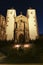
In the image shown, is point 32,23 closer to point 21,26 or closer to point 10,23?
point 21,26

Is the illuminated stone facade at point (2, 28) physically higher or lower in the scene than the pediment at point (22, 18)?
lower

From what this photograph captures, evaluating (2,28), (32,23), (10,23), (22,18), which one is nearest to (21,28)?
(22,18)

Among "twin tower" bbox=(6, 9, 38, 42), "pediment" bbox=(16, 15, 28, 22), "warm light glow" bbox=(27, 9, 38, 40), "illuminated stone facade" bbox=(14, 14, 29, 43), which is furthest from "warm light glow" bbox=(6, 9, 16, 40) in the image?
"warm light glow" bbox=(27, 9, 38, 40)

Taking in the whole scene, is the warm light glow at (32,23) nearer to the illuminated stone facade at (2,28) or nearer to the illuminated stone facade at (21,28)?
the illuminated stone facade at (21,28)

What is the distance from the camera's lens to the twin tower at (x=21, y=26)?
2889 cm

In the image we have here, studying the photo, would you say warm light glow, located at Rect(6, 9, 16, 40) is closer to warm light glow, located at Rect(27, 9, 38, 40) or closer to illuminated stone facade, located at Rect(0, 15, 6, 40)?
illuminated stone facade, located at Rect(0, 15, 6, 40)

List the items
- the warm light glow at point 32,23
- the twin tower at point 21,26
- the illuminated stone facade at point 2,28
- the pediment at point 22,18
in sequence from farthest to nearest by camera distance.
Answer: the pediment at point 22,18
the illuminated stone facade at point 2,28
the twin tower at point 21,26
the warm light glow at point 32,23

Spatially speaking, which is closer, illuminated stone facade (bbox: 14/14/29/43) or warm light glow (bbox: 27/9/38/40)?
warm light glow (bbox: 27/9/38/40)

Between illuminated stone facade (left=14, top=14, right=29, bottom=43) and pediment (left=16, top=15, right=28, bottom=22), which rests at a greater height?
pediment (left=16, top=15, right=28, bottom=22)

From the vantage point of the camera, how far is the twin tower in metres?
28.9

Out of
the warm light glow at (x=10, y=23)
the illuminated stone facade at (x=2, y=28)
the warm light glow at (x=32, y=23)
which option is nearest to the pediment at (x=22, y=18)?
the warm light glow at (x=32, y=23)

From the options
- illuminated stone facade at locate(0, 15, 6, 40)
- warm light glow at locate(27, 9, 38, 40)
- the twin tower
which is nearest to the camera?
warm light glow at locate(27, 9, 38, 40)

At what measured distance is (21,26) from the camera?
29.9m

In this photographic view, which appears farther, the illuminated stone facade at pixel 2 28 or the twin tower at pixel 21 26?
the illuminated stone facade at pixel 2 28
